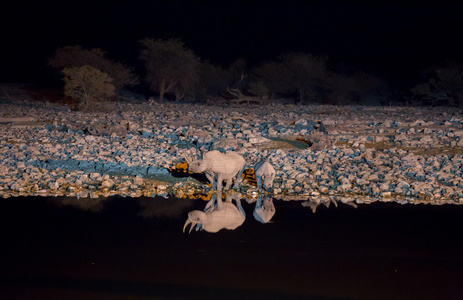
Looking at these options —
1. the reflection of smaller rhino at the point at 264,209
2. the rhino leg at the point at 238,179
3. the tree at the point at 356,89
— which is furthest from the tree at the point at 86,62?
the reflection of smaller rhino at the point at 264,209

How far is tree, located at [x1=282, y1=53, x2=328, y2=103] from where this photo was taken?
1041 inches

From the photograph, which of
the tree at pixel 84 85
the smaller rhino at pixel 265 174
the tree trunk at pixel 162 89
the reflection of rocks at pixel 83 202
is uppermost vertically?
the tree trunk at pixel 162 89

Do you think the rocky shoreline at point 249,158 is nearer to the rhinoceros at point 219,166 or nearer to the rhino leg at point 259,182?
the rhino leg at point 259,182

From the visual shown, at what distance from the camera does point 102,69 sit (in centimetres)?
2314

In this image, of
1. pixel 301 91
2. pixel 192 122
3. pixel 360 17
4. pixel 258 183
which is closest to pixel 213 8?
pixel 360 17

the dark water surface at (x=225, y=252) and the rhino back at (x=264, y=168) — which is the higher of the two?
the rhino back at (x=264, y=168)

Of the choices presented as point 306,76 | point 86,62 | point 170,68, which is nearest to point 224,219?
point 86,62

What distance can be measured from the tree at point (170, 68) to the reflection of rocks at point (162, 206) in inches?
626

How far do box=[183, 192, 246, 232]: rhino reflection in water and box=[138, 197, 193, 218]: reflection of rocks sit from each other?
0.82 feet

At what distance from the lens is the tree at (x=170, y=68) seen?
955 inches

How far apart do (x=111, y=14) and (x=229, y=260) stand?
4471 cm

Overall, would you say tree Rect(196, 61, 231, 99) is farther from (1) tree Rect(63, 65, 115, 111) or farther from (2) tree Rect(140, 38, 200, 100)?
(1) tree Rect(63, 65, 115, 111)

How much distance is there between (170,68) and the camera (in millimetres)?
24250

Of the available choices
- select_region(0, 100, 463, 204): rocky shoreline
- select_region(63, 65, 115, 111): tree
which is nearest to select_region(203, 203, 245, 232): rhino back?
select_region(0, 100, 463, 204): rocky shoreline
